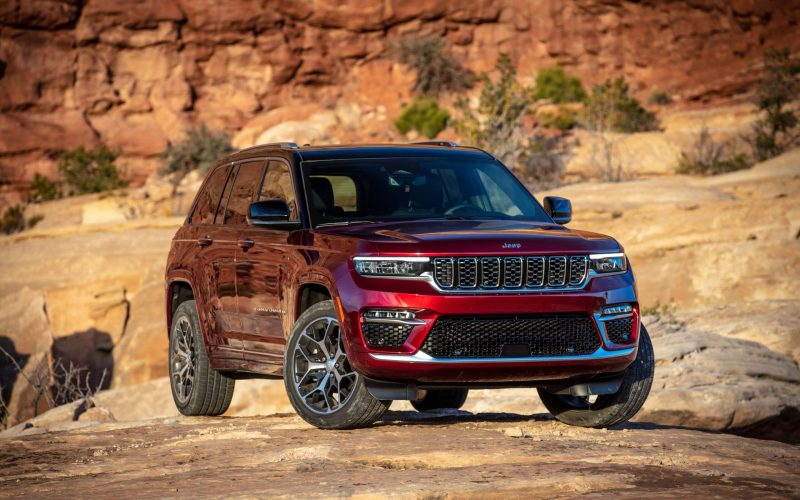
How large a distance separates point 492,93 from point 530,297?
1227 inches

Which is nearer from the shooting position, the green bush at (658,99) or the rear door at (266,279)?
the rear door at (266,279)

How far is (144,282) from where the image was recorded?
74.3ft

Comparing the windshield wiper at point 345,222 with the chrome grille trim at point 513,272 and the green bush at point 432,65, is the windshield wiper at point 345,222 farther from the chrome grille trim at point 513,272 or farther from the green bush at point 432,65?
the green bush at point 432,65

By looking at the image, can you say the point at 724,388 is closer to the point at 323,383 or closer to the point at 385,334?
the point at 323,383

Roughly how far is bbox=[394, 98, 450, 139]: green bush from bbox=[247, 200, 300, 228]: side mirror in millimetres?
37460

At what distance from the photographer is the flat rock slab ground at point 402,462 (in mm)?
5480

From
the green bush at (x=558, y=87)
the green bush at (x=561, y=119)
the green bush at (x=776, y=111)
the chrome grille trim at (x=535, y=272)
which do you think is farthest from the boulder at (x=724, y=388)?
the green bush at (x=558, y=87)

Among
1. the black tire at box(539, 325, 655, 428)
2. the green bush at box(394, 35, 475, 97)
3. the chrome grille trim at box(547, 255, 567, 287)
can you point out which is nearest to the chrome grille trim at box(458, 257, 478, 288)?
the chrome grille trim at box(547, 255, 567, 287)

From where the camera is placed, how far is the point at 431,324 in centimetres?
661

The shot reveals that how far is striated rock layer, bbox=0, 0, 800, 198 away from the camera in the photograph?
4869 centimetres

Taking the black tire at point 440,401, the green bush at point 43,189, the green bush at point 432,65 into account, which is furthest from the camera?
the green bush at point 432,65

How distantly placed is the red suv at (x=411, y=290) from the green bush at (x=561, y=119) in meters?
33.0

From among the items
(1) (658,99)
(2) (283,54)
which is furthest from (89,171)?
(1) (658,99)

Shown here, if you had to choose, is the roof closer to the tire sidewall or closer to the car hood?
the car hood
